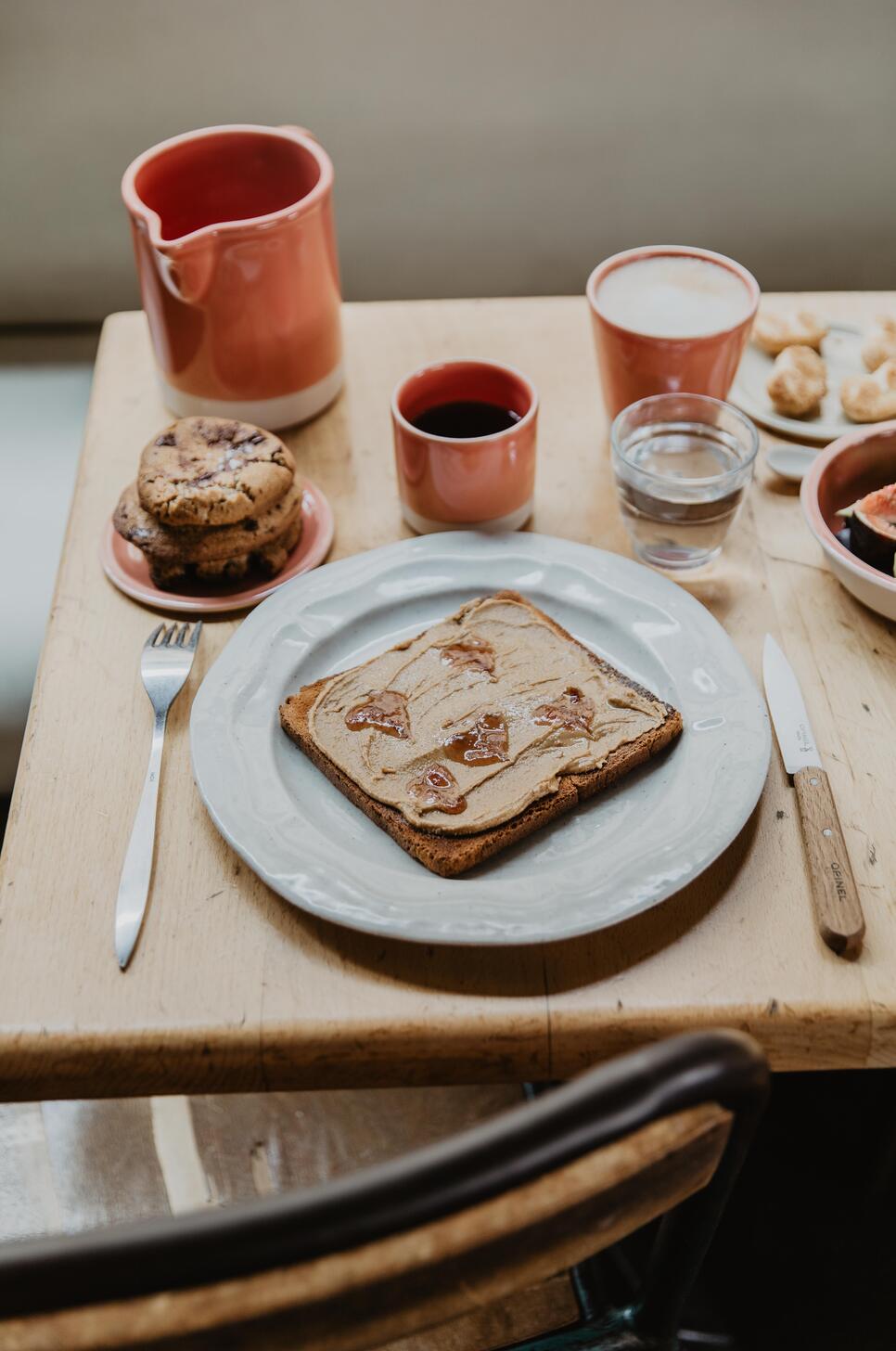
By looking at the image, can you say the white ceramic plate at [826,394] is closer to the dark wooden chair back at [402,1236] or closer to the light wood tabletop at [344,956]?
the light wood tabletop at [344,956]

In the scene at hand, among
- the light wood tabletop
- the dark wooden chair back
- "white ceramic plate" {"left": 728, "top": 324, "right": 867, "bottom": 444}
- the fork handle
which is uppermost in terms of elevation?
the dark wooden chair back

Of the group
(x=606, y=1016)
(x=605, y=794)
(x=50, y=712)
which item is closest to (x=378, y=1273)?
(x=606, y=1016)

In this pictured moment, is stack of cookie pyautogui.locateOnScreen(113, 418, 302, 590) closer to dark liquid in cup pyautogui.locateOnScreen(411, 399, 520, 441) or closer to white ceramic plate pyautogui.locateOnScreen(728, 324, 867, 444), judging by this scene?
dark liquid in cup pyautogui.locateOnScreen(411, 399, 520, 441)

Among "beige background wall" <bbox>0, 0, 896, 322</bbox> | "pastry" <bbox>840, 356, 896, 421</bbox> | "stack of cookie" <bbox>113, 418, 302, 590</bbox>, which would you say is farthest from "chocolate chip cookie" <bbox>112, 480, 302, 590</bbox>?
"beige background wall" <bbox>0, 0, 896, 322</bbox>

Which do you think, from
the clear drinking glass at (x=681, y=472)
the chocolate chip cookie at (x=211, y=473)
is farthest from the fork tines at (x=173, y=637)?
the clear drinking glass at (x=681, y=472)

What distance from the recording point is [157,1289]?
0.42 meters

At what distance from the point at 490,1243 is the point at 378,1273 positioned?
5cm

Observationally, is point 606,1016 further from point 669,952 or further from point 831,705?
point 831,705

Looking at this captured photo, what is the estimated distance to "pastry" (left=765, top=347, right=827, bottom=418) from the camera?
4.04 feet

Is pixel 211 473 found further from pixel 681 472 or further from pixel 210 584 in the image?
pixel 681 472

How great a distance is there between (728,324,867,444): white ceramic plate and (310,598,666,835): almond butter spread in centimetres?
44

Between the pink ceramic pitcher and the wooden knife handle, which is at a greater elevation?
the pink ceramic pitcher

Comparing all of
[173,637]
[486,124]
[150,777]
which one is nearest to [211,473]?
[173,637]

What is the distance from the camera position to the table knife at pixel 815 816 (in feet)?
2.56
